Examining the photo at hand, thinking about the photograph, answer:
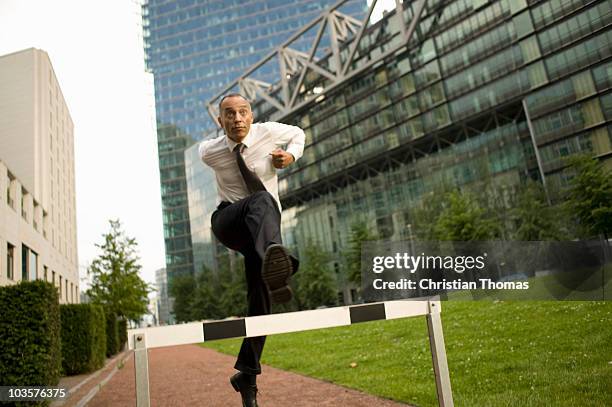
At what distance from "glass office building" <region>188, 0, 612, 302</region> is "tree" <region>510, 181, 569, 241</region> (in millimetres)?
4337

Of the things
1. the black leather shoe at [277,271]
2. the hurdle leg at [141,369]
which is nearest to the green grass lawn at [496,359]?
the black leather shoe at [277,271]

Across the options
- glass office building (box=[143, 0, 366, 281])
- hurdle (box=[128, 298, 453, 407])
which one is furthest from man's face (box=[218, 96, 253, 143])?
glass office building (box=[143, 0, 366, 281])

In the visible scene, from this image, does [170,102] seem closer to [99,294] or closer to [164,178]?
[164,178]

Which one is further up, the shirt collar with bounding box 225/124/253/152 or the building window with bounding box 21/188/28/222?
the building window with bounding box 21/188/28/222

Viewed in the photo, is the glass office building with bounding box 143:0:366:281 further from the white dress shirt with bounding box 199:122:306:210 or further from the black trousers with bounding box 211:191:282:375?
A: the black trousers with bounding box 211:191:282:375

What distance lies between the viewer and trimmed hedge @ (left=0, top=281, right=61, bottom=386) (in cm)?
813

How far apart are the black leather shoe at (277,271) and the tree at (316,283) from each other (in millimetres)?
53617

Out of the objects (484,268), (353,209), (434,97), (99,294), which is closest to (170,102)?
(353,209)

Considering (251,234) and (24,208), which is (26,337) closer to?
(251,234)

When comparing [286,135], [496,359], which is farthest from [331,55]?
[286,135]

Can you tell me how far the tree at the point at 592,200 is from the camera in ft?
100

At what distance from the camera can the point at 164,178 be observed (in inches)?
3812

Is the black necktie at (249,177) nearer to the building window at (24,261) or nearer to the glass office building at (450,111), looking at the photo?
the building window at (24,261)

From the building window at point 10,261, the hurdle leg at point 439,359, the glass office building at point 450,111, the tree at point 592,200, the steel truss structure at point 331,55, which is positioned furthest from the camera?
the steel truss structure at point 331,55
